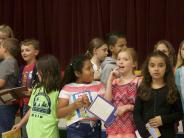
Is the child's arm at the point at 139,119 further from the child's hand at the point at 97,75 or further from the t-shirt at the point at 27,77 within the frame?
the t-shirt at the point at 27,77

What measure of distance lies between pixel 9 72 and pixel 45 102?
76 centimetres

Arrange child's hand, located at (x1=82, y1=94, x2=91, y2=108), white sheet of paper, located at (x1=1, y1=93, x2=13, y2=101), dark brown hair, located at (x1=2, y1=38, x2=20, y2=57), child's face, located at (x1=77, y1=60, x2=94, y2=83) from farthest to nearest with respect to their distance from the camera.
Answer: dark brown hair, located at (x1=2, y1=38, x2=20, y2=57), white sheet of paper, located at (x1=1, y1=93, x2=13, y2=101), child's face, located at (x1=77, y1=60, x2=94, y2=83), child's hand, located at (x1=82, y1=94, x2=91, y2=108)

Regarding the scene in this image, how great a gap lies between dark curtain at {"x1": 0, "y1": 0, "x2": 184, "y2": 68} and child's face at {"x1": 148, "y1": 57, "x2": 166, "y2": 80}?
295 cm

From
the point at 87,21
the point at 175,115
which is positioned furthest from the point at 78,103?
the point at 87,21

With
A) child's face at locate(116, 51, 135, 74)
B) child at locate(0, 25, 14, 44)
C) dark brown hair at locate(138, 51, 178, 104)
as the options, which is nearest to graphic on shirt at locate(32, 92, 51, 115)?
child's face at locate(116, 51, 135, 74)

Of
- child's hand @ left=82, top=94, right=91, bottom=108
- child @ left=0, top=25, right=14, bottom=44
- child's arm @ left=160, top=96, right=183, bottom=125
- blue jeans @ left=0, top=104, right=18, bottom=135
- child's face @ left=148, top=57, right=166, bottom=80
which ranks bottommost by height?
blue jeans @ left=0, top=104, right=18, bottom=135

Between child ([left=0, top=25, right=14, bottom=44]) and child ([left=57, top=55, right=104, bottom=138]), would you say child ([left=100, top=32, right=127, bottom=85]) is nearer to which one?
child ([left=57, top=55, right=104, bottom=138])

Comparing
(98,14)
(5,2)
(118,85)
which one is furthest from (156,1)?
(118,85)

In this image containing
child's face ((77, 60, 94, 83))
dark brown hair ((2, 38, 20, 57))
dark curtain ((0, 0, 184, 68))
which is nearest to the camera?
child's face ((77, 60, 94, 83))

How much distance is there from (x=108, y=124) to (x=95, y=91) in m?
0.30

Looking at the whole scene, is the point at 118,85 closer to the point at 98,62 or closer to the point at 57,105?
the point at 57,105

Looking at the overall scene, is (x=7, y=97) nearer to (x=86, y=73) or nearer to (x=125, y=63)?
(x=86, y=73)

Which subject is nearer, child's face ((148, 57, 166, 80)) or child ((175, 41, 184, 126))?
child's face ((148, 57, 166, 80))

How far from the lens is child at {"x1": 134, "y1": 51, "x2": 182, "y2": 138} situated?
10.3 feet
